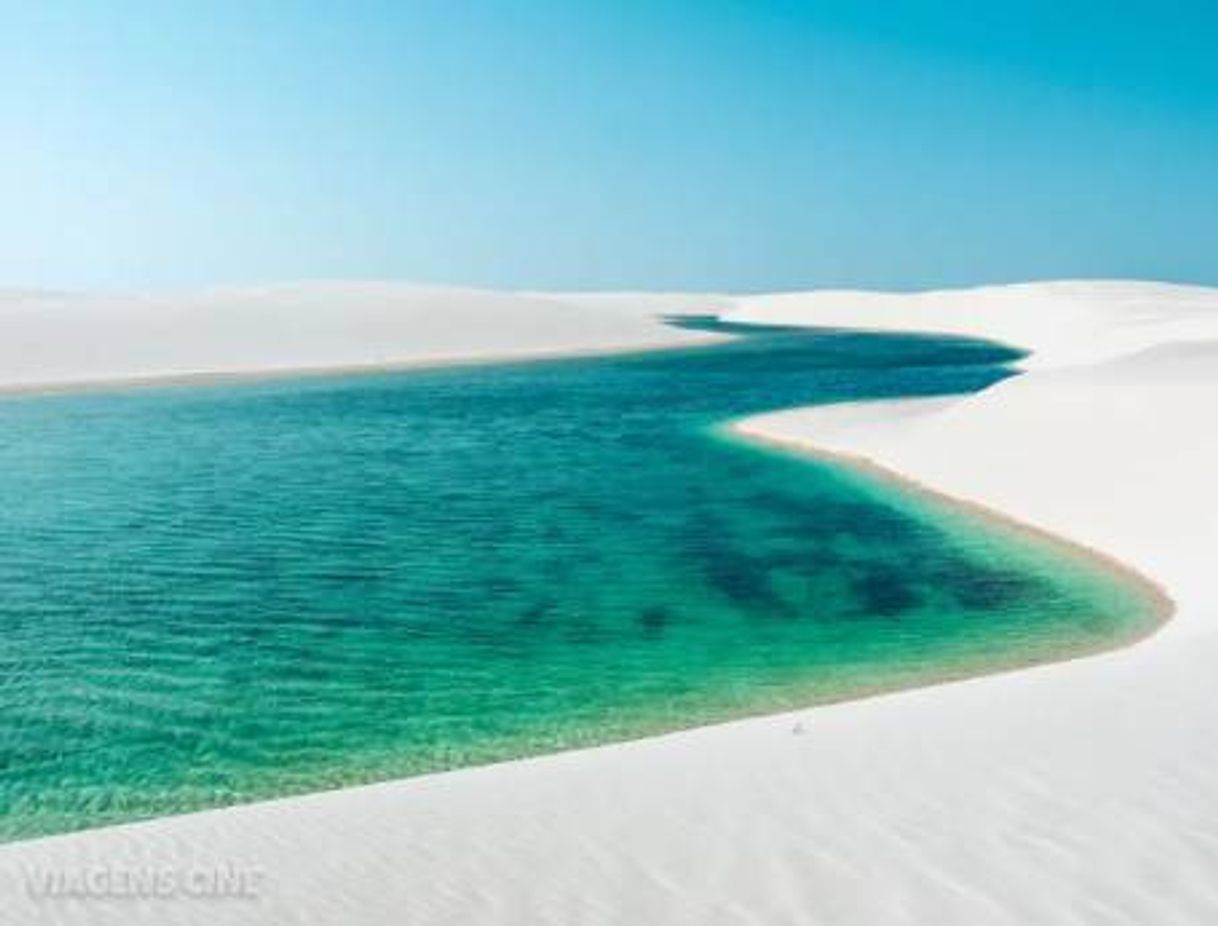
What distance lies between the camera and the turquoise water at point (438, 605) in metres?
10.4

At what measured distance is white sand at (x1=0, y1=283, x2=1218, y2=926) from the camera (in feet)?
20.5

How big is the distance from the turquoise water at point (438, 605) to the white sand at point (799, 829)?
1553 mm

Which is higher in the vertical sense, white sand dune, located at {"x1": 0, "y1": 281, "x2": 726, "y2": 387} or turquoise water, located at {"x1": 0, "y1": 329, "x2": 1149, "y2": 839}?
white sand dune, located at {"x1": 0, "y1": 281, "x2": 726, "y2": 387}

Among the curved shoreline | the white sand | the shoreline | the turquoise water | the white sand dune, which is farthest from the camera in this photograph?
the white sand dune

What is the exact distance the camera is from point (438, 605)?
50.0 ft

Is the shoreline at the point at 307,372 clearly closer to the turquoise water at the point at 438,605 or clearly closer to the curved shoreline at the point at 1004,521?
the turquoise water at the point at 438,605

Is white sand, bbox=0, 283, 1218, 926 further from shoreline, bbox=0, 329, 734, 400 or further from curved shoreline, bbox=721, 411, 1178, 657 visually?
shoreline, bbox=0, 329, 734, 400

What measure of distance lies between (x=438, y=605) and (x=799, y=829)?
865 cm

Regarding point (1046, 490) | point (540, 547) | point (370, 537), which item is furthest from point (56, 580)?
point (1046, 490)

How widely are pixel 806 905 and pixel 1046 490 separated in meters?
17.4

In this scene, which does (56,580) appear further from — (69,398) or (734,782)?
(69,398)

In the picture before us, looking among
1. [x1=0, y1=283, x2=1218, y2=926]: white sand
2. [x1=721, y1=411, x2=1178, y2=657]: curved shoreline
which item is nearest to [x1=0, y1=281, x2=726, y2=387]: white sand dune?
[x1=721, y1=411, x2=1178, y2=657]: curved shoreline

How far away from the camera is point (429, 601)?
15.4 meters

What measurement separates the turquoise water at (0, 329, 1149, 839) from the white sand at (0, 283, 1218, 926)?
5.10ft
